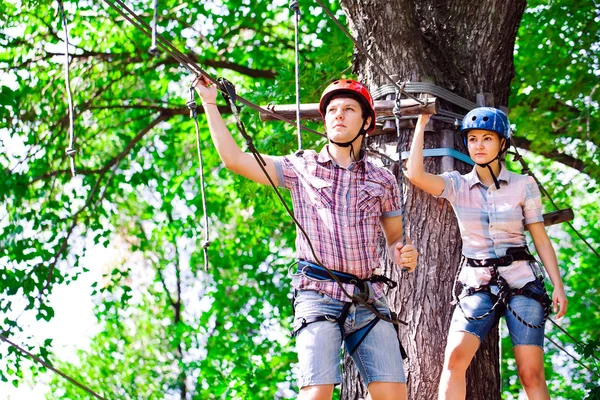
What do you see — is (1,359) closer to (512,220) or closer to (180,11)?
(180,11)

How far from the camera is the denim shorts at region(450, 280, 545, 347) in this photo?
156 inches

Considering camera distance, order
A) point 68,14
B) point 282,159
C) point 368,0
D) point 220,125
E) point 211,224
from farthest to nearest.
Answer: point 211,224 → point 68,14 → point 368,0 → point 282,159 → point 220,125

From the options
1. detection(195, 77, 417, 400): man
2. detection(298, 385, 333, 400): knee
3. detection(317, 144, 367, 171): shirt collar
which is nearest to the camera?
detection(298, 385, 333, 400): knee

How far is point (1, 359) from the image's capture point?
807cm

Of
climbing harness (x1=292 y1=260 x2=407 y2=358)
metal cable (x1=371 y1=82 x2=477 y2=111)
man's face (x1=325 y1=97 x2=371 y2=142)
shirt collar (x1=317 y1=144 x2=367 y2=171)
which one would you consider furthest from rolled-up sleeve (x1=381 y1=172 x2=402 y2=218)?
metal cable (x1=371 y1=82 x2=477 y2=111)

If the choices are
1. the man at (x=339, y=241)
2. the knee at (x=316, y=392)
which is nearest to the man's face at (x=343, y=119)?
the man at (x=339, y=241)

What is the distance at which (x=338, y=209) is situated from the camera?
11.8 feet

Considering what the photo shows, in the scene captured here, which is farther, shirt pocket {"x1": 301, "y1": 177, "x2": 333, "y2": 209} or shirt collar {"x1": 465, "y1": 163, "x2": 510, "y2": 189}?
shirt collar {"x1": 465, "y1": 163, "x2": 510, "y2": 189}

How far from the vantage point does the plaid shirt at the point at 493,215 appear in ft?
13.4

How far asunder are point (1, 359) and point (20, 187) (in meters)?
1.62

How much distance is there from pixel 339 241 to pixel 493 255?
0.95 meters

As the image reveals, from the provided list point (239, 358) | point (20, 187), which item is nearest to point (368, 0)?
point (20, 187)

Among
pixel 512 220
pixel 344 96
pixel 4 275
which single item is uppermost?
pixel 4 275

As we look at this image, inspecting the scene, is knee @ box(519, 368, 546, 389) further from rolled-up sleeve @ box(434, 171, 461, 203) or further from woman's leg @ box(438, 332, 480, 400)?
rolled-up sleeve @ box(434, 171, 461, 203)
